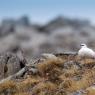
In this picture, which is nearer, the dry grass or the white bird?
the dry grass

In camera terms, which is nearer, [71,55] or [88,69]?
[88,69]

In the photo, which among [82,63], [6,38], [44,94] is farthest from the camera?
[6,38]

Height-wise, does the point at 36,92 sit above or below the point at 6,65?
below

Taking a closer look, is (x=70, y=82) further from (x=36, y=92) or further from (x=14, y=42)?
(x=14, y=42)

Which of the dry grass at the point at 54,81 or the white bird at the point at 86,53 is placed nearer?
the dry grass at the point at 54,81

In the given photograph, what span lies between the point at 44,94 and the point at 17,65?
6.19m

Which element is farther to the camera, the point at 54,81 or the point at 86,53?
the point at 86,53

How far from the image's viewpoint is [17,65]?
2775cm

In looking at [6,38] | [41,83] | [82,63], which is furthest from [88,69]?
[6,38]

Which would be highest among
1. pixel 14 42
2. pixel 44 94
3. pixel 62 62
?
pixel 14 42

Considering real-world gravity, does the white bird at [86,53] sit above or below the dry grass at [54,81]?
above

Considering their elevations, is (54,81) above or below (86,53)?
below

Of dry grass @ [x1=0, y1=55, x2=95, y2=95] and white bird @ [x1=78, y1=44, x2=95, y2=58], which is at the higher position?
white bird @ [x1=78, y1=44, x2=95, y2=58]

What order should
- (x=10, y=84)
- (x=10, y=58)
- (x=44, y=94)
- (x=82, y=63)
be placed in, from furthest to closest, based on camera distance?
(x=10, y=58)
(x=82, y=63)
(x=10, y=84)
(x=44, y=94)
